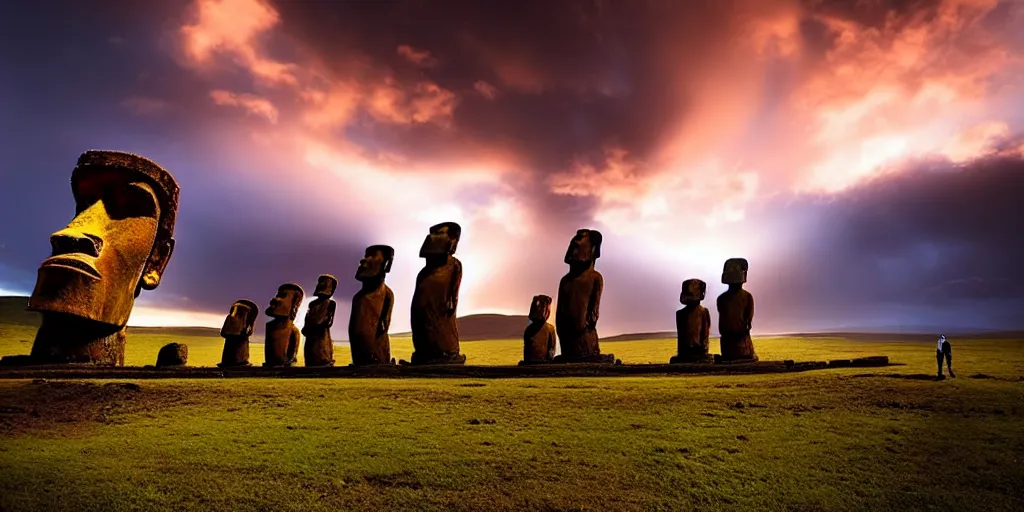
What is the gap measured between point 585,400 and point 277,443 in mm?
5127

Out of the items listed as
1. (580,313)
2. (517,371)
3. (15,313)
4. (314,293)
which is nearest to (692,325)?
(580,313)

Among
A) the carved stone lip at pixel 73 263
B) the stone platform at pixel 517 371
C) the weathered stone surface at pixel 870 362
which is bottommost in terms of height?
the stone platform at pixel 517 371

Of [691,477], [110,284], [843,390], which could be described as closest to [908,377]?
[843,390]

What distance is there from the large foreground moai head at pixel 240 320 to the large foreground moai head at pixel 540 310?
417 inches

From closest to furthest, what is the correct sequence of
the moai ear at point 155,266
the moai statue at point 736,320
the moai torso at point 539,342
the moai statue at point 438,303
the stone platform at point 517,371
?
the stone platform at point 517,371 < the moai statue at point 438,303 < the moai ear at point 155,266 < the moai statue at point 736,320 < the moai torso at point 539,342

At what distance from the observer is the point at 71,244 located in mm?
13695

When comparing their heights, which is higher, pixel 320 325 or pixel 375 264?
pixel 375 264

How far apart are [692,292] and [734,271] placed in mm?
1422

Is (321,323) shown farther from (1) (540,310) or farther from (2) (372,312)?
(1) (540,310)

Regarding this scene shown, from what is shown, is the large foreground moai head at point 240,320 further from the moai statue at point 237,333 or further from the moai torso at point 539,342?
the moai torso at point 539,342

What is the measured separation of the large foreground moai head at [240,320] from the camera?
21.6 meters

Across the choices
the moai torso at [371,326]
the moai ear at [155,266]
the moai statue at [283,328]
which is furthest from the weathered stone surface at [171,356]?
the moai torso at [371,326]

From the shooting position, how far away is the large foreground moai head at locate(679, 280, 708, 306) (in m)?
19.0

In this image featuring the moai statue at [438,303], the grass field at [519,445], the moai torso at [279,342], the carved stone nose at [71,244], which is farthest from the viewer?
the moai torso at [279,342]
